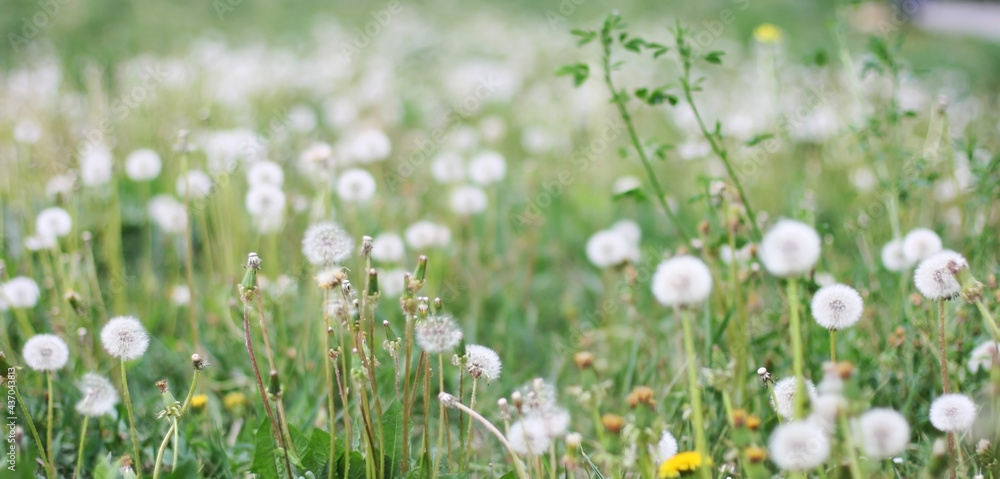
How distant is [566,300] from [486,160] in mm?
540

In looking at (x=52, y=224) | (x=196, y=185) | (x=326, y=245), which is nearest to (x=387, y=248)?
(x=196, y=185)

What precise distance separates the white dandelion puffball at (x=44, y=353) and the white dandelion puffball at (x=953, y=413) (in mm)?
1302

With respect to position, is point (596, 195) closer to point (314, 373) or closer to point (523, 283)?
point (523, 283)

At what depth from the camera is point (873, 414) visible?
878mm

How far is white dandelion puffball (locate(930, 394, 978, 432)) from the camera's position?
105cm

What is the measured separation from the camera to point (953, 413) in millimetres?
1057

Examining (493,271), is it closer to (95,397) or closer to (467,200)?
(467,200)

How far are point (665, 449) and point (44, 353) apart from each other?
3.20ft

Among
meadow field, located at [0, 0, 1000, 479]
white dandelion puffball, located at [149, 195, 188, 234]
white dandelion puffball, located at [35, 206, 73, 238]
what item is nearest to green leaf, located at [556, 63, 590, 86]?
meadow field, located at [0, 0, 1000, 479]

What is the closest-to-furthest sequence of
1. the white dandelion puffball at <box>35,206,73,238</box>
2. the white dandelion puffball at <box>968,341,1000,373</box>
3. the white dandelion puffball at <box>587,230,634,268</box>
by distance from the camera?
1. the white dandelion puffball at <box>968,341,1000,373</box>
2. the white dandelion puffball at <box>35,206,73,238</box>
3. the white dandelion puffball at <box>587,230,634,268</box>

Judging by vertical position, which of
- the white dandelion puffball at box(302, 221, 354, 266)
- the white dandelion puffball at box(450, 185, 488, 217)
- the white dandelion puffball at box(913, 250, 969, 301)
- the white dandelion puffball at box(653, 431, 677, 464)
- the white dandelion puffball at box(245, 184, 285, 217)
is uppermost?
the white dandelion puffball at box(450, 185, 488, 217)

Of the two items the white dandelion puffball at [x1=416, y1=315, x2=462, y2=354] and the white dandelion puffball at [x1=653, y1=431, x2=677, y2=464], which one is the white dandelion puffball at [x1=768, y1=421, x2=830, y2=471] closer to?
the white dandelion puffball at [x1=653, y1=431, x2=677, y2=464]

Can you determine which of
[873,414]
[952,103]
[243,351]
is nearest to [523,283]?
[243,351]

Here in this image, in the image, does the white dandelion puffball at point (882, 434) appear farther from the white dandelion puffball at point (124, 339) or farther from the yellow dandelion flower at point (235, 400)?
the yellow dandelion flower at point (235, 400)
